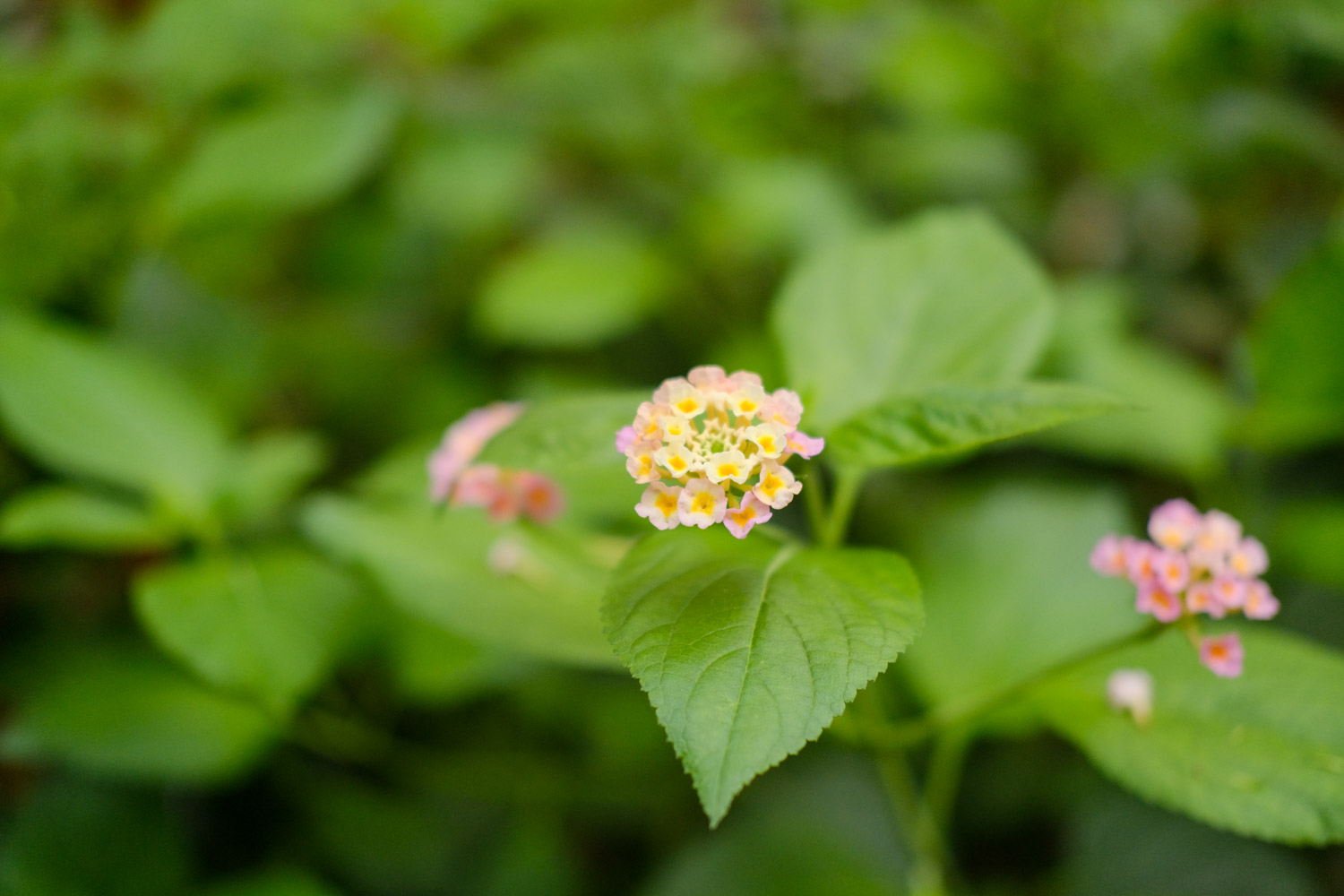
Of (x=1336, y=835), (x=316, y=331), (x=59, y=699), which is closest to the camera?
(x=1336, y=835)

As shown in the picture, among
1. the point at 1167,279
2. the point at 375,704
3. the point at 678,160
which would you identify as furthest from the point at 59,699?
the point at 1167,279

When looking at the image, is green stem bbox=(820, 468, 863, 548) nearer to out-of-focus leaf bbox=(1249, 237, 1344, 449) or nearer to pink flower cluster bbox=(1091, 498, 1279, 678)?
pink flower cluster bbox=(1091, 498, 1279, 678)

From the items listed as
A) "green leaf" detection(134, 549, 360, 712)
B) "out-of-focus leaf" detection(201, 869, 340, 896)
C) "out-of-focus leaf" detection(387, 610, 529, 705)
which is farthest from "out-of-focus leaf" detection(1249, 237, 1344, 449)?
"out-of-focus leaf" detection(201, 869, 340, 896)

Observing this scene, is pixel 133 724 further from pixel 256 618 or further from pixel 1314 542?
pixel 1314 542

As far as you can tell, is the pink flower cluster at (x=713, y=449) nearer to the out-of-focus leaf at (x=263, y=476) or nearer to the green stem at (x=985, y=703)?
the green stem at (x=985, y=703)

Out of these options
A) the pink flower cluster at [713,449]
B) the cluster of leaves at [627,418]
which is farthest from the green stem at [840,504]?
the pink flower cluster at [713,449]

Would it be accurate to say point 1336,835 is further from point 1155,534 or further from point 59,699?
point 59,699

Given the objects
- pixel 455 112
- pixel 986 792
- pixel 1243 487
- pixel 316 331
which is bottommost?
pixel 986 792

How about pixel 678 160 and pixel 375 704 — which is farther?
pixel 678 160
